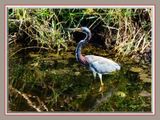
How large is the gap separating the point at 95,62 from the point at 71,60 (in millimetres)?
199

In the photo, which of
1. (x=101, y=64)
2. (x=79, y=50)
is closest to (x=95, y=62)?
(x=101, y=64)

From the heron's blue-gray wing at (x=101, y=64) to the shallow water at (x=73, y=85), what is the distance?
37 millimetres

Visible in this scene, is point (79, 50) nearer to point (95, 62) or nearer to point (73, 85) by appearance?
point (95, 62)

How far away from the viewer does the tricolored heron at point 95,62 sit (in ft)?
11.4

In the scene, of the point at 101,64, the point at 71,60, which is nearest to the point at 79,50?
the point at 71,60

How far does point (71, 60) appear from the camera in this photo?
11.4ft

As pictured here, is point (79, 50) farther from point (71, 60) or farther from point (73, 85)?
point (73, 85)

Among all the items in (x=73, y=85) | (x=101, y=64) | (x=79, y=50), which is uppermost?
(x=79, y=50)

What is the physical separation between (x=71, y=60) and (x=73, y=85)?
0.20 m

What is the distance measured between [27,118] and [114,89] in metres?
0.74

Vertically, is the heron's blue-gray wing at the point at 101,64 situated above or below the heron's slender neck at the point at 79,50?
below

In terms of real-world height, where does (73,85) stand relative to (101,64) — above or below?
below
